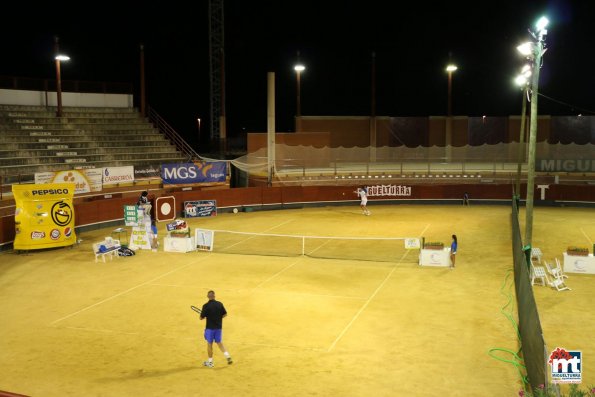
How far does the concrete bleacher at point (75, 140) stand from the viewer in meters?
35.8

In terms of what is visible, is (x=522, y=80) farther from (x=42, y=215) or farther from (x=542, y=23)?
(x=42, y=215)

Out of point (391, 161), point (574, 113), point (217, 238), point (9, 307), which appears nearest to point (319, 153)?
point (391, 161)

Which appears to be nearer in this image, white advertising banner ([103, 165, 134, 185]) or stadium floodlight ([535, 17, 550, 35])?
stadium floodlight ([535, 17, 550, 35])

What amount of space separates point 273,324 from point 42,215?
13584 mm

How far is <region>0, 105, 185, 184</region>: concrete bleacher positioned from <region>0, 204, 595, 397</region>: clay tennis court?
12.6m

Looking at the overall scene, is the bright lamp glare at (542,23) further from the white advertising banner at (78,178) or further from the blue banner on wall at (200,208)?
the white advertising banner at (78,178)

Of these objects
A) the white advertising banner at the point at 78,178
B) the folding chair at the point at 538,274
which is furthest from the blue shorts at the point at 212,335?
the white advertising banner at the point at 78,178

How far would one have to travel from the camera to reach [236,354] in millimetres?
13469

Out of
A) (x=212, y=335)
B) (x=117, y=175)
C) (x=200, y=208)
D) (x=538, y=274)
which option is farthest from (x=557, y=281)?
(x=117, y=175)

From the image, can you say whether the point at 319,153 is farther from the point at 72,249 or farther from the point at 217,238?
the point at 72,249

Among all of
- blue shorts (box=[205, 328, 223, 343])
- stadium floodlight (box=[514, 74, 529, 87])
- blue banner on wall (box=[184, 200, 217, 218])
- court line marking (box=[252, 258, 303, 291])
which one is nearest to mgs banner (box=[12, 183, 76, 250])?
blue banner on wall (box=[184, 200, 217, 218])

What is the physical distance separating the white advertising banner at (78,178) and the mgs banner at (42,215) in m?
5.11

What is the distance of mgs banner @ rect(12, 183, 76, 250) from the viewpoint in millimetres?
24438

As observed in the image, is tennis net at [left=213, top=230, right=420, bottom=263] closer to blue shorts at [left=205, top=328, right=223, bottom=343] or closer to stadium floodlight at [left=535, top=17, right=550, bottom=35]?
stadium floodlight at [left=535, top=17, right=550, bottom=35]
